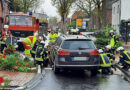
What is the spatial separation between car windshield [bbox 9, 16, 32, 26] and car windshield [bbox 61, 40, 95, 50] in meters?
13.5

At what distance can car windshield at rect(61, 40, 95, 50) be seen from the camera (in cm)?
1188

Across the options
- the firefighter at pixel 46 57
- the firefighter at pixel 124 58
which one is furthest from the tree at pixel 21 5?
the firefighter at pixel 124 58

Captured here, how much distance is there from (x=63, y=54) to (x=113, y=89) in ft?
9.44

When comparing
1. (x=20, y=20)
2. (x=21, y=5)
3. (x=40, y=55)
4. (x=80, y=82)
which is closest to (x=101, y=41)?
(x=20, y=20)

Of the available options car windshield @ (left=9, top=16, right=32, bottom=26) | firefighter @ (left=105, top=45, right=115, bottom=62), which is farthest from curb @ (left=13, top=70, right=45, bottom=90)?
car windshield @ (left=9, top=16, right=32, bottom=26)

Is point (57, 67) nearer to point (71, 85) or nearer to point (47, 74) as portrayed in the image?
point (47, 74)

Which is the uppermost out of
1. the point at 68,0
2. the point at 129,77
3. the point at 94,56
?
the point at 68,0

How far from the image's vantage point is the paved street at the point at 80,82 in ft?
31.9

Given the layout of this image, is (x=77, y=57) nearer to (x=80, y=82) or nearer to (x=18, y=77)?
(x=80, y=82)

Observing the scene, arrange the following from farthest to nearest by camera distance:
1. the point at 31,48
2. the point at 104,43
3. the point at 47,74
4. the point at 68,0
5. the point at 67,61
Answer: the point at 68,0, the point at 104,43, the point at 31,48, the point at 47,74, the point at 67,61

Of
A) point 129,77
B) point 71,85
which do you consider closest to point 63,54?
point 71,85

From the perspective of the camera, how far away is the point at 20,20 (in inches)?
984

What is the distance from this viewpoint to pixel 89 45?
12.0 meters

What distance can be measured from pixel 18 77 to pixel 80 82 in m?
2.28
